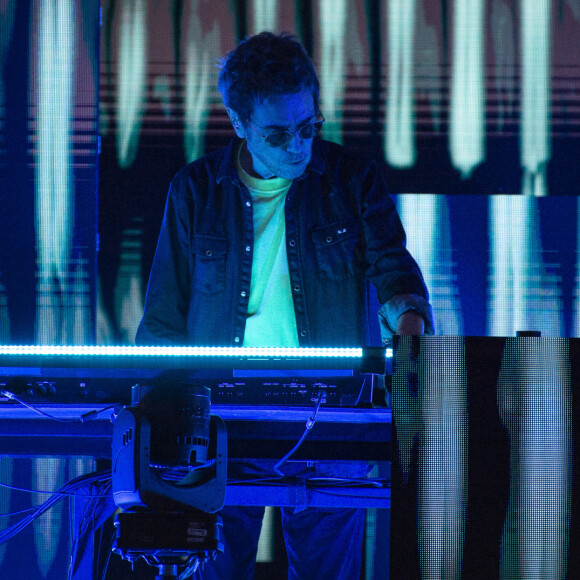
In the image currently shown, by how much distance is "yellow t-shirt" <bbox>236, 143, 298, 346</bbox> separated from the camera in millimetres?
2387

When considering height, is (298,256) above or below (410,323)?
above

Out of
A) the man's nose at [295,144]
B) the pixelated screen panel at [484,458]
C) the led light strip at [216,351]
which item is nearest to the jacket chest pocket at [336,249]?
the man's nose at [295,144]

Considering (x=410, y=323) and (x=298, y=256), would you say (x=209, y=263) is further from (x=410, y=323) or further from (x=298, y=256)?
(x=410, y=323)

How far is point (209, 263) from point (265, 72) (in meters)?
0.61

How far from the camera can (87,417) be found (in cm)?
166

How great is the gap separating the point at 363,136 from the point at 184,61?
2.79 feet

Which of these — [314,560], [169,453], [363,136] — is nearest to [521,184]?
[363,136]

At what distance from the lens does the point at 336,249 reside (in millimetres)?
2570

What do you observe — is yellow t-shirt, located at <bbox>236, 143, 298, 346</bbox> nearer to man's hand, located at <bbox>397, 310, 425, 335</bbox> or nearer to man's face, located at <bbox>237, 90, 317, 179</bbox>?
man's face, located at <bbox>237, 90, 317, 179</bbox>

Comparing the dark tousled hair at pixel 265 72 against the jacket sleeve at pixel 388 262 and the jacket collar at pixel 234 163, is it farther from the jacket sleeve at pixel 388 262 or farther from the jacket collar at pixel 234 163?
the jacket sleeve at pixel 388 262

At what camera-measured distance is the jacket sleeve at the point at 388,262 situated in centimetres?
216

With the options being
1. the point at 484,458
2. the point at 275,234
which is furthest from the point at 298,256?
the point at 484,458

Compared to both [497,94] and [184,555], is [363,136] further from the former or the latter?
[184,555]

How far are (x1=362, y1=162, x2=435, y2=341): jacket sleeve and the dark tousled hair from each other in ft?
1.16
